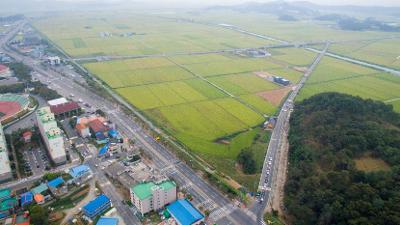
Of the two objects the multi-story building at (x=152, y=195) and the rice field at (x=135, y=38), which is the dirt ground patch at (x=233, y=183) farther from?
the rice field at (x=135, y=38)

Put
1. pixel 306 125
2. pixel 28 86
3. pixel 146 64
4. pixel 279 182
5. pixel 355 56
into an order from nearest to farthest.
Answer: pixel 279 182 < pixel 306 125 < pixel 28 86 < pixel 146 64 < pixel 355 56

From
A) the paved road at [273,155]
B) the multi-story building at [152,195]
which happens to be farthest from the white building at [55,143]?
the paved road at [273,155]

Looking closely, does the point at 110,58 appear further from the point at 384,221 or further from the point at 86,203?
the point at 384,221

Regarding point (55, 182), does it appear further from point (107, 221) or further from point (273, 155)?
point (273, 155)

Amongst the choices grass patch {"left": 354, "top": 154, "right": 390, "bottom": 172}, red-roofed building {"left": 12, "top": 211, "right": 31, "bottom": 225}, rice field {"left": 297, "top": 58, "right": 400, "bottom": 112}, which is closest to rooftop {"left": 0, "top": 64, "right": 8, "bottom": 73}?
red-roofed building {"left": 12, "top": 211, "right": 31, "bottom": 225}

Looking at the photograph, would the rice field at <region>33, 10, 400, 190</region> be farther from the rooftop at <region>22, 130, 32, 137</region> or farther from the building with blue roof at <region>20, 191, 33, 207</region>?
the building with blue roof at <region>20, 191, 33, 207</region>

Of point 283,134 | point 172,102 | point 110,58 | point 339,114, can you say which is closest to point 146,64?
point 110,58

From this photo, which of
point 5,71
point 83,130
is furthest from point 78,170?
point 5,71
